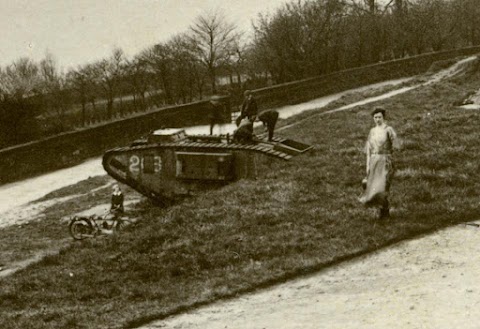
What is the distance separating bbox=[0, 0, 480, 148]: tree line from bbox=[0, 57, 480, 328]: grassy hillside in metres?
25.0

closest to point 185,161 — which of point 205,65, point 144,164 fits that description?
point 144,164

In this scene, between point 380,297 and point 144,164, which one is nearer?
point 380,297

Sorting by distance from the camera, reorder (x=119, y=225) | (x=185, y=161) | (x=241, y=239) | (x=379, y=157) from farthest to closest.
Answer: (x=185, y=161)
(x=119, y=225)
(x=241, y=239)
(x=379, y=157)

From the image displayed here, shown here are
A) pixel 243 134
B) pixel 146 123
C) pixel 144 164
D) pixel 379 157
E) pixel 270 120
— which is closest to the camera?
pixel 379 157

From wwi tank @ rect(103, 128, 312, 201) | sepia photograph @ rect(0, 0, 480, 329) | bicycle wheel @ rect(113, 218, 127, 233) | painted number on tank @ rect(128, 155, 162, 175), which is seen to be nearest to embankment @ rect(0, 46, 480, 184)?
sepia photograph @ rect(0, 0, 480, 329)

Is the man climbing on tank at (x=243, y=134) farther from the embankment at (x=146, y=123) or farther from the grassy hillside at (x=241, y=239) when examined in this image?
the embankment at (x=146, y=123)

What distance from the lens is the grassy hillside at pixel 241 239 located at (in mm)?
9984

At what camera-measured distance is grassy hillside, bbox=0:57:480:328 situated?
998 cm

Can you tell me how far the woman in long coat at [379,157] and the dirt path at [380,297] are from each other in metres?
0.96

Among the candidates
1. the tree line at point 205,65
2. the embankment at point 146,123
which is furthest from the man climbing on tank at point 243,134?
the tree line at point 205,65

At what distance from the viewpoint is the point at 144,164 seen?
57.2 feet

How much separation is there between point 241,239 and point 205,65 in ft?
108

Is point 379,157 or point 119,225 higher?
point 379,157

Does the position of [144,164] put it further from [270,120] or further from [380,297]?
[380,297]
